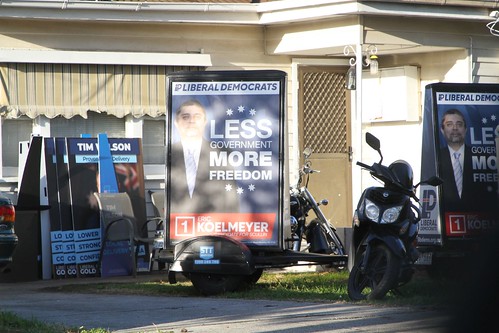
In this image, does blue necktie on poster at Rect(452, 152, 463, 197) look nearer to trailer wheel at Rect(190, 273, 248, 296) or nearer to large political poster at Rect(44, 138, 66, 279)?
trailer wheel at Rect(190, 273, 248, 296)

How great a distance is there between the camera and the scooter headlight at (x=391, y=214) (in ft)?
31.0

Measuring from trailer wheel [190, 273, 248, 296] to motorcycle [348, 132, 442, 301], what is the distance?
1458 mm

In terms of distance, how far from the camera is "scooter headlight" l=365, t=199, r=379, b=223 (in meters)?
9.50

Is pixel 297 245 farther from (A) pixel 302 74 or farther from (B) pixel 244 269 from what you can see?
(A) pixel 302 74

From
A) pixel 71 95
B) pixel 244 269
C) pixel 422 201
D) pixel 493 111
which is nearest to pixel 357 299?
pixel 244 269

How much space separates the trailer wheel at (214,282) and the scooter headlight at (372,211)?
176 cm

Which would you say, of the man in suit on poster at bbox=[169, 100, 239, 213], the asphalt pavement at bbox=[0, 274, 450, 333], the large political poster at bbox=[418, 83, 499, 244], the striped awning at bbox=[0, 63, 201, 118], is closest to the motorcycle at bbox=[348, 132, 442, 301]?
the asphalt pavement at bbox=[0, 274, 450, 333]

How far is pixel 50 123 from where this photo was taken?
47.5 ft

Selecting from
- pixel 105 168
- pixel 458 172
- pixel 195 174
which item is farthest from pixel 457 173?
pixel 105 168

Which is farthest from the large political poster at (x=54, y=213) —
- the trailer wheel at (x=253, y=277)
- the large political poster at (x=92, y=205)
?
the trailer wheel at (x=253, y=277)

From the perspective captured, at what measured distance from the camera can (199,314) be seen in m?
8.76

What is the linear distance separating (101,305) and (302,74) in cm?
708

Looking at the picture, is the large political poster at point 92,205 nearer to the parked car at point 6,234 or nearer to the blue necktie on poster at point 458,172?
the parked car at point 6,234

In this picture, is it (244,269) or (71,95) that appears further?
(71,95)
